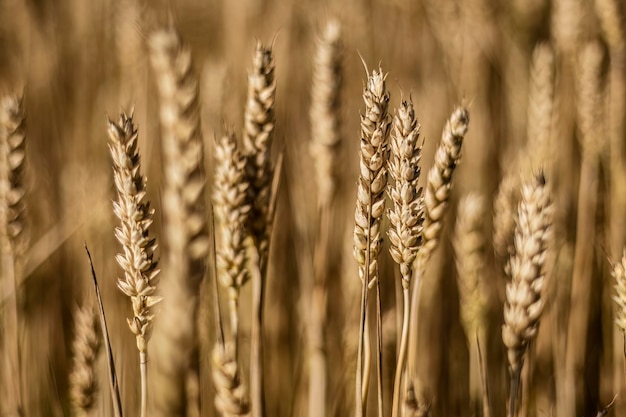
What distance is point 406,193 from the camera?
69 centimetres

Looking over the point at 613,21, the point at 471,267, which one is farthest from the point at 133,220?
the point at 613,21

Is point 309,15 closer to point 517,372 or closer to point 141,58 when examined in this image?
point 141,58

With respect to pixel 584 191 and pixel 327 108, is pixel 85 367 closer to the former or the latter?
pixel 327 108

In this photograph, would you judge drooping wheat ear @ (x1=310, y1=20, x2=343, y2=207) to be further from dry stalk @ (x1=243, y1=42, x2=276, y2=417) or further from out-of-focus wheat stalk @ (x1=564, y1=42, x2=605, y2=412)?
out-of-focus wheat stalk @ (x1=564, y1=42, x2=605, y2=412)

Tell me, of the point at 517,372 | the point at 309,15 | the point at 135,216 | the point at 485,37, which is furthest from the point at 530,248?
the point at 309,15

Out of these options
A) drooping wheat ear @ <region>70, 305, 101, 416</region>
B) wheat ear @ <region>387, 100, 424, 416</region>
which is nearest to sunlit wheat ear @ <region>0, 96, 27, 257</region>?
drooping wheat ear @ <region>70, 305, 101, 416</region>

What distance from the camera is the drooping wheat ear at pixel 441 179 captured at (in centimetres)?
77

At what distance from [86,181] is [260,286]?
0.89 meters

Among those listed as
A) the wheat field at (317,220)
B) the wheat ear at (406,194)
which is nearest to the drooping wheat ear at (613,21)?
the wheat field at (317,220)

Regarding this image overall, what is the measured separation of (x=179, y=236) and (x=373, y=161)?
0.31 metres

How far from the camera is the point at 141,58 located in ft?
5.35

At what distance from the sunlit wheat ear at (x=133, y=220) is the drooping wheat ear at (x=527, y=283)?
1.48 feet

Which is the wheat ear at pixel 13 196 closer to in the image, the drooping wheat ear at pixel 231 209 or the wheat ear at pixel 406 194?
the drooping wheat ear at pixel 231 209

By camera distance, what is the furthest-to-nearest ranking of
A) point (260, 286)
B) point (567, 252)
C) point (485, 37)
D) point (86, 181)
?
1. point (485, 37)
2. point (86, 181)
3. point (567, 252)
4. point (260, 286)
